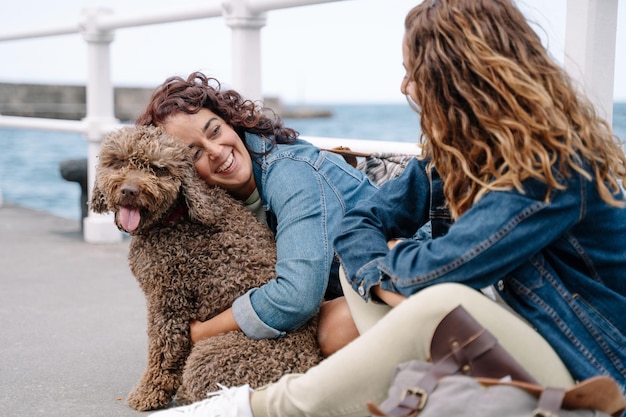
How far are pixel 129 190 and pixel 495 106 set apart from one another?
3.70 ft

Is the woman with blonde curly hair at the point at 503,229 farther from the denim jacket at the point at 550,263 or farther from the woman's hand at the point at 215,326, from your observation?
the woman's hand at the point at 215,326

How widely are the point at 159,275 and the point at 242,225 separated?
307mm

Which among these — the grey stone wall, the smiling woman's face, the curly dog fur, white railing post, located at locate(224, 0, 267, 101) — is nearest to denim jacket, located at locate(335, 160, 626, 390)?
the curly dog fur

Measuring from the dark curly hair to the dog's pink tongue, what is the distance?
16.1 inches

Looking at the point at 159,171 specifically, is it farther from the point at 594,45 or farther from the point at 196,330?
the point at 594,45

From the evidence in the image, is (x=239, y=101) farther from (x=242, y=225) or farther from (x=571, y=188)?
(x=571, y=188)

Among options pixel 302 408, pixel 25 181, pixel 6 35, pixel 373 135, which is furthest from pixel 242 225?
pixel 373 135

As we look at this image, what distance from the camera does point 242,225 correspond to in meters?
2.81

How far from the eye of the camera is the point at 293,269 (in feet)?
8.71

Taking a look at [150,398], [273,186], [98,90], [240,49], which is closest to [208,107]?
[273,186]

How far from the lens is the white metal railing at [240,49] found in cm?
282

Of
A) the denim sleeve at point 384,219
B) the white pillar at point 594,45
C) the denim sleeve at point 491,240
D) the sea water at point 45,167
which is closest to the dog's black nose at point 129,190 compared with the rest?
the denim sleeve at point 384,219

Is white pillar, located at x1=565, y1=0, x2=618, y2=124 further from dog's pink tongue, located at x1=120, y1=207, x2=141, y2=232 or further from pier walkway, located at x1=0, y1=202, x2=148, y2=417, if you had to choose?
pier walkway, located at x1=0, y1=202, x2=148, y2=417

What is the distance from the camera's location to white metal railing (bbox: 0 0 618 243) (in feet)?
9.25
